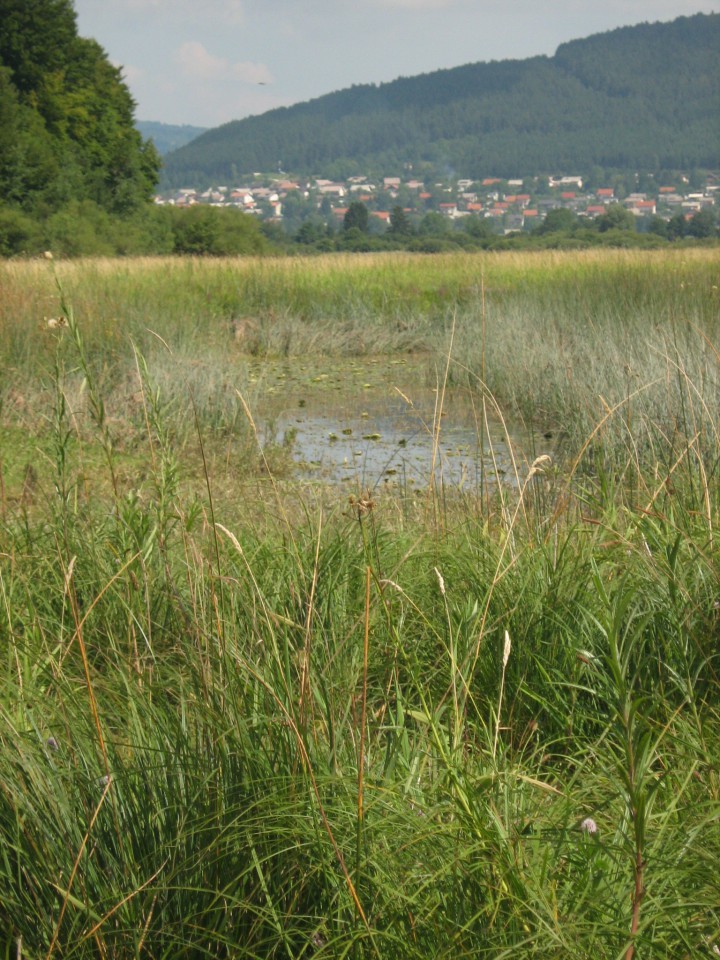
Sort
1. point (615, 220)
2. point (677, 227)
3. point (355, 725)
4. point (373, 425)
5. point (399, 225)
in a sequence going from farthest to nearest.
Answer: point (399, 225) → point (615, 220) → point (677, 227) → point (373, 425) → point (355, 725)

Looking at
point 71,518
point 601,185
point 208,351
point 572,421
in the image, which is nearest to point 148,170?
point 208,351

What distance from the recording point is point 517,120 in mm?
156750

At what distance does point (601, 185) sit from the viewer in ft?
372

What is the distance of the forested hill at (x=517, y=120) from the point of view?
383 feet

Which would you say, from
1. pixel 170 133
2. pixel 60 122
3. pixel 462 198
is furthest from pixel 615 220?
pixel 170 133

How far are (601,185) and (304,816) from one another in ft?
396

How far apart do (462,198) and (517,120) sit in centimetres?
5429

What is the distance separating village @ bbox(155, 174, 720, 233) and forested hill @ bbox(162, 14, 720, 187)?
500 cm

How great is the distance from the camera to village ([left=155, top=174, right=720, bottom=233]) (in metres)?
82.6

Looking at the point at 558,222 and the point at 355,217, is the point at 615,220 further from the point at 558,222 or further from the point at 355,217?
the point at 355,217

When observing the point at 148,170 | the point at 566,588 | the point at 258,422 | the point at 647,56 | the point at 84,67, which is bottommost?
the point at 258,422

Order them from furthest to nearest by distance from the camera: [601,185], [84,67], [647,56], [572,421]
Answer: [647,56] → [601,185] → [84,67] → [572,421]

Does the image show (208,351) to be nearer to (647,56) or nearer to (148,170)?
(148,170)

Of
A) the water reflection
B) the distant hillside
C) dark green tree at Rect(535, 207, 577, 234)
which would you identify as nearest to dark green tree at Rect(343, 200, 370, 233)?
dark green tree at Rect(535, 207, 577, 234)
